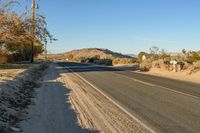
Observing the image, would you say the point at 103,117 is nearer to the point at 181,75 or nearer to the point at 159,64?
the point at 181,75

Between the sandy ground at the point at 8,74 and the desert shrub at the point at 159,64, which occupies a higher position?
the desert shrub at the point at 159,64

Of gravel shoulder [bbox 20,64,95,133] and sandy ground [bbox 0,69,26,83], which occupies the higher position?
sandy ground [bbox 0,69,26,83]

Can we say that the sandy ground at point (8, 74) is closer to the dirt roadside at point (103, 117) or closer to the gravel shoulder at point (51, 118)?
the gravel shoulder at point (51, 118)

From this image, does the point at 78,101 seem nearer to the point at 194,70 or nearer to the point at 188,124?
the point at 188,124

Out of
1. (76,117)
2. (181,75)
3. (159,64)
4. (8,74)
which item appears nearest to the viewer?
(76,117)

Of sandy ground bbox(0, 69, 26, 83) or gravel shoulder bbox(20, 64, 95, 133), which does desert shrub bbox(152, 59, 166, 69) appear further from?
gravel shoulder bbox(20, 64, 95, 133)

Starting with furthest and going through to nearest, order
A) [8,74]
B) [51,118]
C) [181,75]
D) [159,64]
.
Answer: [159,64] < [181,75] < [8,74] < [51,118]

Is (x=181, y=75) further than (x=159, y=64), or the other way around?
(x=159, y=64)

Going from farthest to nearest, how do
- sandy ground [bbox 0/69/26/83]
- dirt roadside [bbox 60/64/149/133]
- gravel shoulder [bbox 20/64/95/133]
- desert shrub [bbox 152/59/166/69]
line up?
desert shrub [bbox 152/59/166/69] → sandy ground [bbox 0/69/26/83] → dirt roadside [bbox 60/64/149/133] → gravel shoulder [bbox 20/64/95/133]

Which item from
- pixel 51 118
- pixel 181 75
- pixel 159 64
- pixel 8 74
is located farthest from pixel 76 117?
pixel 159 64

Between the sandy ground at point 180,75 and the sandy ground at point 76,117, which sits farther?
the sandy ground at point 180,75

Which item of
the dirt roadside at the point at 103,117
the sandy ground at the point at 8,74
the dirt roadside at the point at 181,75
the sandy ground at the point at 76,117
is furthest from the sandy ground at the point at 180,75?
the sandy ground at the point at 76,117

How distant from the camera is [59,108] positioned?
13.3 metres

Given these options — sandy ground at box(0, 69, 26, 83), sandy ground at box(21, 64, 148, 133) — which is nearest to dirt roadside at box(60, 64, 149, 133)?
sandy ground at box(21, 64, 148, 133)
